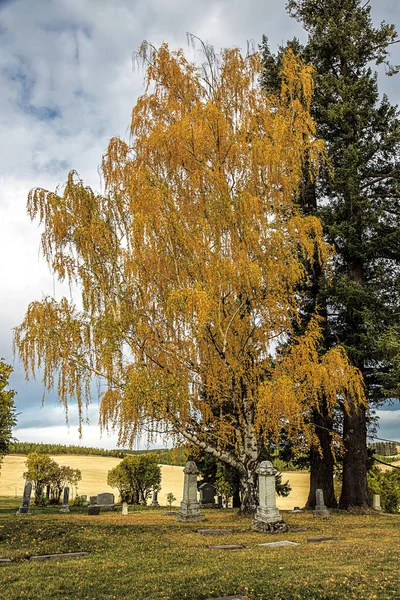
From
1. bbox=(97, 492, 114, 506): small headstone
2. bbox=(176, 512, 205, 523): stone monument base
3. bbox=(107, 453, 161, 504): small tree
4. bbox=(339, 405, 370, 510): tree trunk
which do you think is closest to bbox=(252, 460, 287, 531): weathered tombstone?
bbox=(176, 512, 205, 523): stone monument base

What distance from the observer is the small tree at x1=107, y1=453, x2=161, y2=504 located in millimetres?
28188

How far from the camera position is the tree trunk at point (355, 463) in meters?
17.0

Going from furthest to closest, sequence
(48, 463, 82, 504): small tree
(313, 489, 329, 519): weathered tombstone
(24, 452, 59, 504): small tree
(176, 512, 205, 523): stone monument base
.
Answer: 1. (48, 463, 82, 504): small tree
2. (24, 452, 59, 504): small tree
3. (313, 489, 329, 519): weathered tombstone
4. (176, 512, 205, 523): stone monument base

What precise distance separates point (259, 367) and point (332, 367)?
229 centimetres

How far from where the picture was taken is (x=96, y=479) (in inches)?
1674

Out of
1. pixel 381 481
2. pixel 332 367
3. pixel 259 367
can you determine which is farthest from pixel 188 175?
pixel 381 481

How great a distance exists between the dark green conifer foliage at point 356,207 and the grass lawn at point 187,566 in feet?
19.8

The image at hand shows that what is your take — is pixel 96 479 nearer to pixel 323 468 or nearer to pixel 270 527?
pixel 323 468

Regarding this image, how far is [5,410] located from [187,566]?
14425mm

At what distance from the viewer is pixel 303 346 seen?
12922 mm

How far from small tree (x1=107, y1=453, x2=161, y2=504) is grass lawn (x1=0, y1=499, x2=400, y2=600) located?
17000mm

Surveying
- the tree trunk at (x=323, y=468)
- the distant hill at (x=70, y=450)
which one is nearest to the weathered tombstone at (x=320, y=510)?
the tree trunk at (x=323, y=468)

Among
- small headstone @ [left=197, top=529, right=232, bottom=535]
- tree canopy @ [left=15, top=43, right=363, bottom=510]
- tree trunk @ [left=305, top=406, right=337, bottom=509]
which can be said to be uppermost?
tree canopy @ [left=15, top=43, right=363, bottom=510]

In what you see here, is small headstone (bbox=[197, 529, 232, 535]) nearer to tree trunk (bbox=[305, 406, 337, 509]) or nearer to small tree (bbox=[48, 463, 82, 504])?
tree trunk (bbox=[305, 406, 337, 509])
